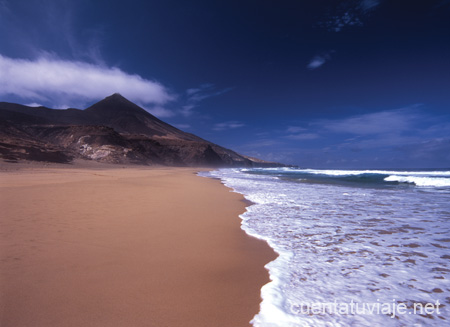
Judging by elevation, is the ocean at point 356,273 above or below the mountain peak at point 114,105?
below

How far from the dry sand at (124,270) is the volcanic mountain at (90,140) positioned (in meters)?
27.5

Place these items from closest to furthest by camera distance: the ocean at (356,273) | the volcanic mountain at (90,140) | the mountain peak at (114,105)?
the ocean at (356,273)
the volcanic mountain at (90,140)
the mountain peak at (114,105)

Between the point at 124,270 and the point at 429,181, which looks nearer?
the point at 124,270

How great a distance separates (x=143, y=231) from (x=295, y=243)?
2893mm

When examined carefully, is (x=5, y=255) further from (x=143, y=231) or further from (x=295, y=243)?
(x=295, y=243)

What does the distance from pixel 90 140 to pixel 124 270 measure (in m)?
58.2

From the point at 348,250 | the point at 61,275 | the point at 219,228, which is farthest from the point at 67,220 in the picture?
the point at 348,250

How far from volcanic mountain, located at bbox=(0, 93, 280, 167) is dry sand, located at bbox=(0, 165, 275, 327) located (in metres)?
27.5

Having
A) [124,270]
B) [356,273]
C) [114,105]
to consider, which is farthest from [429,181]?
[114,105]

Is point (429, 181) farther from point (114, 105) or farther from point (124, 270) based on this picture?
point (114, 105)

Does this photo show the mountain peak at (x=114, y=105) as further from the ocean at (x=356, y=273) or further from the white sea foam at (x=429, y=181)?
the ocean at (x=356, y=273)

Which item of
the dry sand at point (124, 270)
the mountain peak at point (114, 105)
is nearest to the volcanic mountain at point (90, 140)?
the mountain peak at point (114, 105)

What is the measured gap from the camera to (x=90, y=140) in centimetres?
5184

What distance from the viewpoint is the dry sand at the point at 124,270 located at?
6.33 feet
